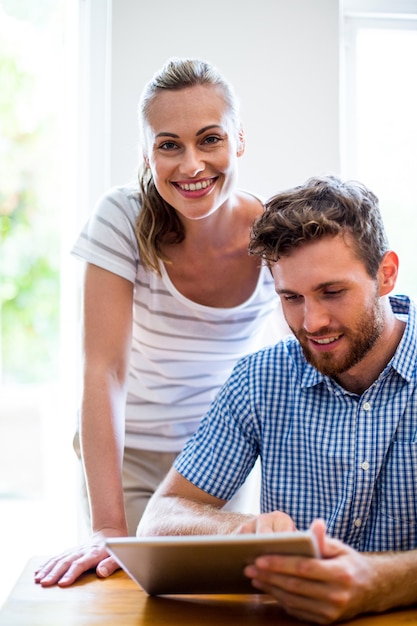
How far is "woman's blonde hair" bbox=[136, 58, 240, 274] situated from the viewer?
1667 mm

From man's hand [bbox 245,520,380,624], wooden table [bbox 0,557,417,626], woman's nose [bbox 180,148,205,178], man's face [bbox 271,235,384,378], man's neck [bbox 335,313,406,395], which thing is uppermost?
woman's nose [bbox 180,148,205,178]

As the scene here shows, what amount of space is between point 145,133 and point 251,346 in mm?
593

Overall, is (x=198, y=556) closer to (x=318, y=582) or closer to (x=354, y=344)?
(x=318, y=582)

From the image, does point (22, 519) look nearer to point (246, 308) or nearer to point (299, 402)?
point (246, 308)

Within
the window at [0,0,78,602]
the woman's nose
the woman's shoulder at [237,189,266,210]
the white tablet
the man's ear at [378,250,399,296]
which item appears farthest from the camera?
the window at [0,0,78,602]

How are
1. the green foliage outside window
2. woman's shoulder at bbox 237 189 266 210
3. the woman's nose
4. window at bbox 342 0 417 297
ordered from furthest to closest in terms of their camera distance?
the green foliage outside window
window at bbox 342 0 417 297
woman's shoulder at bbox 237 189 266 210
the woman's nose

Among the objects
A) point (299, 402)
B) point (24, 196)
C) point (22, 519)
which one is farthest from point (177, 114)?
point (24, 196)

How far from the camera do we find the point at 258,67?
9.06 ft

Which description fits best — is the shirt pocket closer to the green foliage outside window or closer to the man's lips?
the man's lips

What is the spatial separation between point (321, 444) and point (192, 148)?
62 centimetres

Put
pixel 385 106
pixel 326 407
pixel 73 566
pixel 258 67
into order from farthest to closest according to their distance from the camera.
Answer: pixel 385 106 → pixel 258 67 → pixel 326 407 → pixel 73 566

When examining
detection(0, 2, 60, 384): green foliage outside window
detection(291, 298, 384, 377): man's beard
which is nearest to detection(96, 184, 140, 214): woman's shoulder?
detection(291, 298, 384, 377): man's beard

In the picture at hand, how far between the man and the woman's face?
204 millimetres

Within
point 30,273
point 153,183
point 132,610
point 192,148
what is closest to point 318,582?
point 132,610
